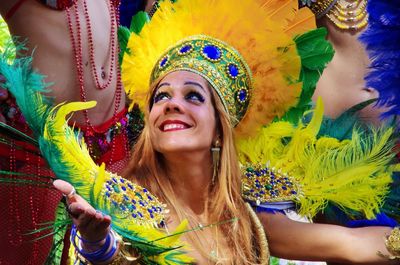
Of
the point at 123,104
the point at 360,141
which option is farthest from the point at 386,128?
the point at 123,104

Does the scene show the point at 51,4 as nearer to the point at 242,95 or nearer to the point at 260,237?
the point at 242,95

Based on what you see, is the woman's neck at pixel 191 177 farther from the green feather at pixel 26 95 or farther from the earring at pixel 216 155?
the green feather at pixel 26 95

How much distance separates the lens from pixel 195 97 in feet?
11.4

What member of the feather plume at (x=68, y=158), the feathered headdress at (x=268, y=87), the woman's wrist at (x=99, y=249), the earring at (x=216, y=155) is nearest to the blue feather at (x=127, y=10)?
the feathered headdress at (x=268, y=87)

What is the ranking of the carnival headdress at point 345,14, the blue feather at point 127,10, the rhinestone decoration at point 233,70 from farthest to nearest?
the carnival headdress at point 345,14 → the blue feather at point 127,10 → the rhinestone decoration at point 233,70

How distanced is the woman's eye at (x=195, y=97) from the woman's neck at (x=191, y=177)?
19cm

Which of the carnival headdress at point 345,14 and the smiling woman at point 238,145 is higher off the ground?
the carnival headdress at point 345,14

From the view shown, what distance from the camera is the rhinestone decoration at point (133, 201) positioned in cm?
317

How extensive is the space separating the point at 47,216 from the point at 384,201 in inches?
49.5

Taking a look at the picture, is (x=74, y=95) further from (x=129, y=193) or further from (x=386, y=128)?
(x=386, y=128)

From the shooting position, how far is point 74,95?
11.8 feet

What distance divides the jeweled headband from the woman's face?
0.13ft

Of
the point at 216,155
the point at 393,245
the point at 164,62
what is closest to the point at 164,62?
the point at 164,62

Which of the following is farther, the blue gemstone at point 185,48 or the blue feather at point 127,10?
the blue feather at point 127,10
